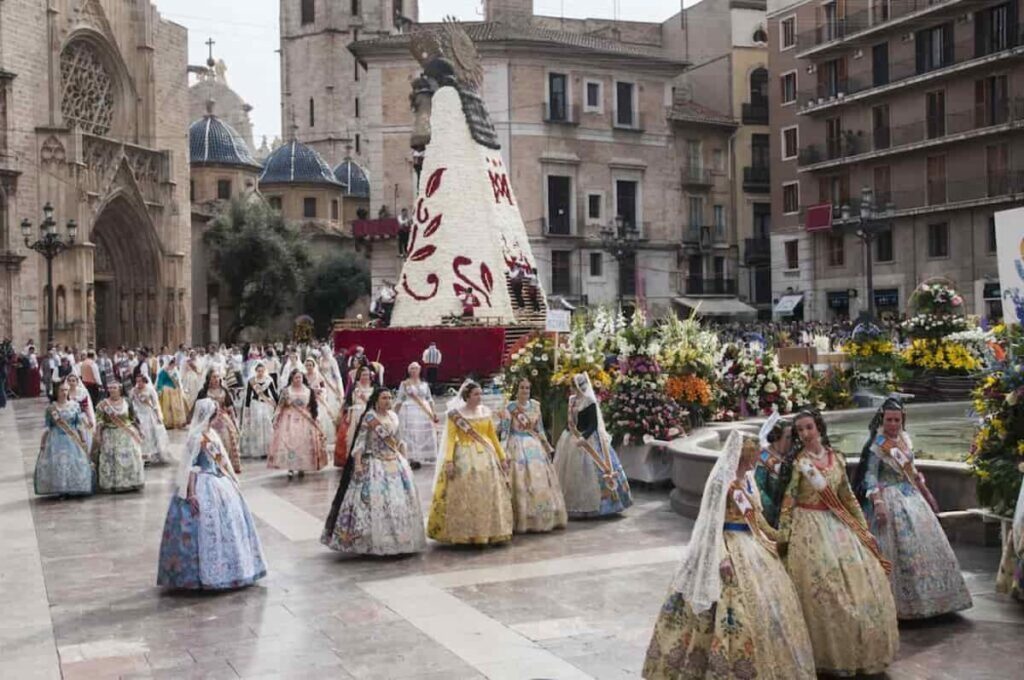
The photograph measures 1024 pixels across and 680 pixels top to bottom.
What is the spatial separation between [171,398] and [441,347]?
8030 millimetres

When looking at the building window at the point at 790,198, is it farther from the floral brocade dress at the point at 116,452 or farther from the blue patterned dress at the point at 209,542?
the blue patterned dress at the point at 209,542

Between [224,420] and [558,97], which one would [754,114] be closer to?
[558,97]

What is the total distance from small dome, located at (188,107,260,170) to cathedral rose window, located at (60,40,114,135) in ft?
51.3

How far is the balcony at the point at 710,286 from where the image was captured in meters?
53.7

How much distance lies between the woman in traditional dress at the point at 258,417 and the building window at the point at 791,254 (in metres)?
32.8

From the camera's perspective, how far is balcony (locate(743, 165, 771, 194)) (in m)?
55.2

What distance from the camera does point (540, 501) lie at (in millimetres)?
11891

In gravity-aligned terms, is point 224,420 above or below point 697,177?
below

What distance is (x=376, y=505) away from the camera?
35.6 ft

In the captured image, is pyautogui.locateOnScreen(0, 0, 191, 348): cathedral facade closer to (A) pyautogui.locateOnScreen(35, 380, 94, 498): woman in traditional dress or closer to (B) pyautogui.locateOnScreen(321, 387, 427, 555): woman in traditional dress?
(A) pyautogui.locateOnScreen(35, 380, 94, 498): woman in traditional dress

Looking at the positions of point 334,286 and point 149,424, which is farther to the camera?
point 334,286

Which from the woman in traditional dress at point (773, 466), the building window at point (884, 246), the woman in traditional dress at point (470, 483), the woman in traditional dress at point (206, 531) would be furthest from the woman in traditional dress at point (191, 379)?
the building window at point (884, 246)

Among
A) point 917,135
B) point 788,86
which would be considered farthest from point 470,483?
point 788,86

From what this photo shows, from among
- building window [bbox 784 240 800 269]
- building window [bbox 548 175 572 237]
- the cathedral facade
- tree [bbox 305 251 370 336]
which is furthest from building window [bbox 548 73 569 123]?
the cathedral facade
